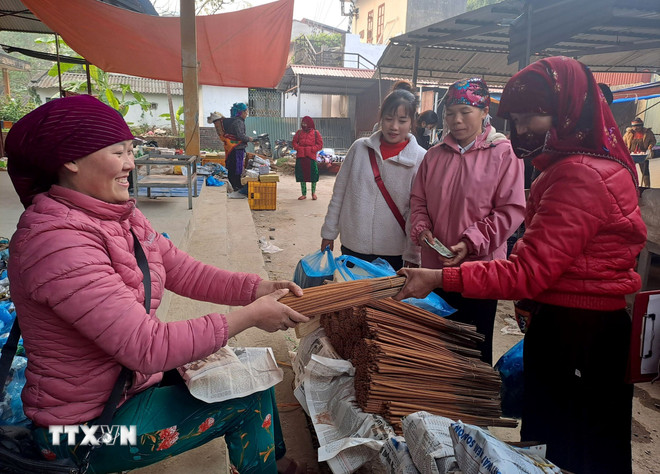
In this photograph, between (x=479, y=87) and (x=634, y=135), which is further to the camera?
(x=634, y=135)

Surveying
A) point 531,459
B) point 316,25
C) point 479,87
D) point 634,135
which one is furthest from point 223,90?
point 531,459

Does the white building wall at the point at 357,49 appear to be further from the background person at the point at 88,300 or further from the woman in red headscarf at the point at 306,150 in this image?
the background person at the point at 88,300

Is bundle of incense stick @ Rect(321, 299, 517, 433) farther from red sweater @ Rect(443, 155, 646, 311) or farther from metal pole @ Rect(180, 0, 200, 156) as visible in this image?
metal pole @ Rect(180, 0, 200, 156)

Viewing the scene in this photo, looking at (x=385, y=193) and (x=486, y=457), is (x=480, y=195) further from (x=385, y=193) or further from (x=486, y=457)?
(x=486, y=457)

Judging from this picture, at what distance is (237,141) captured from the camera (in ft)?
30.1

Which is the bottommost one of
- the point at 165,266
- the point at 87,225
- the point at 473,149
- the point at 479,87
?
the point at 165,266

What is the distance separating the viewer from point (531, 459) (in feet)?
4.25

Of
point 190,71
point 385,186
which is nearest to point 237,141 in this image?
point 190,71

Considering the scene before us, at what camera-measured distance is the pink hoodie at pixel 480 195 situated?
232cm

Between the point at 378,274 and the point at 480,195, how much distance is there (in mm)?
672

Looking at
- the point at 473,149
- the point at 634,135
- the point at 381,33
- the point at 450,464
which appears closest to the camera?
the point at 450,464

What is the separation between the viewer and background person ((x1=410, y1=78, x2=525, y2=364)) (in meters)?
2.33

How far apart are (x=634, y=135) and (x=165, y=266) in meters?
13.1

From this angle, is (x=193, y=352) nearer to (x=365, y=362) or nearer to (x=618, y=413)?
(x=365, y=362)
